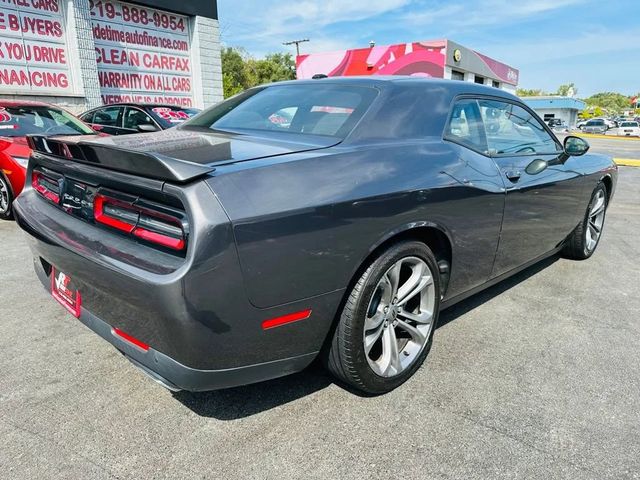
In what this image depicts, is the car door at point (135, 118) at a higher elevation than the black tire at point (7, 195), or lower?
higher

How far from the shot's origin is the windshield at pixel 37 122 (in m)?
5.98

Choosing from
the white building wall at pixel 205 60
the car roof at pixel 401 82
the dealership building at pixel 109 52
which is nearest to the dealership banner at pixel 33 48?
the dealership building at pixel 109 52

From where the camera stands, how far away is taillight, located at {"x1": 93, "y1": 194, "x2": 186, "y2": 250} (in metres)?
1.75

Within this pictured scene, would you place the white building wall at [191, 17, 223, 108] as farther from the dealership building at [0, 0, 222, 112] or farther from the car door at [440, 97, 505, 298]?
the car door at [440, 97, 505, 298]

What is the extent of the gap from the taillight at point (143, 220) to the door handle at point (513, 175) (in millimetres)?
2111

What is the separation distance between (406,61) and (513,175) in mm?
26919

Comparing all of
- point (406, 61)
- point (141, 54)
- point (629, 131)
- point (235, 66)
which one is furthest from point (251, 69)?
point (141, 54)

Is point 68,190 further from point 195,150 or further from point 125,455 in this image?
point 125,455

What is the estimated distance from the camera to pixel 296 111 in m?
2.77

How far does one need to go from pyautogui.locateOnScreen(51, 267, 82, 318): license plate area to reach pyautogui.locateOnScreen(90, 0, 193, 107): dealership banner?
410 inches

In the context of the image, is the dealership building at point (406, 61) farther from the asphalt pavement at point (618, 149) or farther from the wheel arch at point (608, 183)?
the wheel arch at point (608, 183)

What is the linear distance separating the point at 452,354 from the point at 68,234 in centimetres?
211

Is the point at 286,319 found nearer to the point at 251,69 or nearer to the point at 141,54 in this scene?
the point at 141,54

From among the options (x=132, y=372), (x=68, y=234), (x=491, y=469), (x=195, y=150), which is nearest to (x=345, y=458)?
(x=491, y=469)
